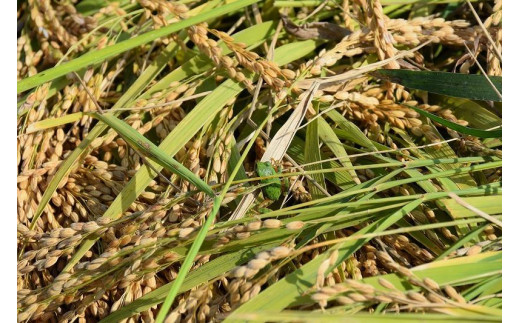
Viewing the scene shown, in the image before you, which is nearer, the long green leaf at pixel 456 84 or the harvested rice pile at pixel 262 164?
the harvested rice pile at pixel 262 164

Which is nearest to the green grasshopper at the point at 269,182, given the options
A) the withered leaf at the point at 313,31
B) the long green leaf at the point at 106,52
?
the long green leaf at the point at 106,52

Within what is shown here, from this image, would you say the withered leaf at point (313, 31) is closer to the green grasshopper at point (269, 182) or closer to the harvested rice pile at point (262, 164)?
the harvested rice pile at point (262, 164)

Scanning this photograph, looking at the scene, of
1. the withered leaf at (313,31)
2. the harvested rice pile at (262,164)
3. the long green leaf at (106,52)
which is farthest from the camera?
the withered leaf at (313,31)

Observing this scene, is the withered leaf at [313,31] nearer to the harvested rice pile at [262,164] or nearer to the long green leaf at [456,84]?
the harvested rice pile at [262,164]

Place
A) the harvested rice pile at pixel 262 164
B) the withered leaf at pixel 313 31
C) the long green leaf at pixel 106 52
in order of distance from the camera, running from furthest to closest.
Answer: the withered leaf at pixel 313 31 → the long green leaf at pixel 106 52 → the harvested rice pile at pixel 262 164

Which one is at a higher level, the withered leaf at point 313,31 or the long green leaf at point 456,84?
the withered leaf at point 313,31

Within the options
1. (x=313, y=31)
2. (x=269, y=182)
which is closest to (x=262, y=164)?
(x=269, y=182)

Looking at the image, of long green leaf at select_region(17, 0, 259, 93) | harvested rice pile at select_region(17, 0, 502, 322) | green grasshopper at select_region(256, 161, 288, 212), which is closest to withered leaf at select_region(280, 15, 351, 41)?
harvested rice pile at select_region(17, 0, 502, 322)

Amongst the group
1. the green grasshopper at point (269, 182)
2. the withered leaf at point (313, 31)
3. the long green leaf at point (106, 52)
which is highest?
the long green leaf at point (106, 52)

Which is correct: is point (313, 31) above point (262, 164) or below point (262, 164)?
above

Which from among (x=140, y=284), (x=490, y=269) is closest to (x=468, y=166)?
(x=490, y=269)

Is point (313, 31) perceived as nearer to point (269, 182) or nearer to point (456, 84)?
point (456, 84)

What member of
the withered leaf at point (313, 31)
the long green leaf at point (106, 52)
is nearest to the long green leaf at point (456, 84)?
the withered leaf at point (313, 31)
